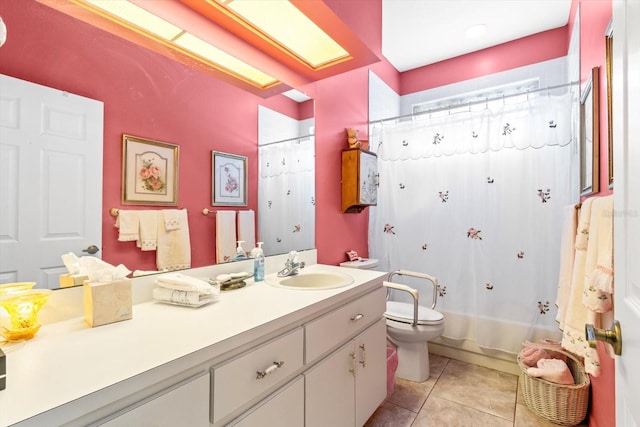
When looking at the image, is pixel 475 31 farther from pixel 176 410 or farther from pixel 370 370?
pixel 176 410

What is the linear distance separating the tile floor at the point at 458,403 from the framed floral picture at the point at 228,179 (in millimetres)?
1490

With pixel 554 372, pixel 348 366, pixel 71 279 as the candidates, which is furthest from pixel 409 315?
pixel 71 279

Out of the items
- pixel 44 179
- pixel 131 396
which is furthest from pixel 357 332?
pixel 44 179

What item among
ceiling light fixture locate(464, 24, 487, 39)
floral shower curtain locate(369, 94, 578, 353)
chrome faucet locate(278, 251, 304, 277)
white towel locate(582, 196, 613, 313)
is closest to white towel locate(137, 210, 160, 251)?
chrome faucet locate(278, 251, 304, 277)

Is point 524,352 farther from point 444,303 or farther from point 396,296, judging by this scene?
point 396,296

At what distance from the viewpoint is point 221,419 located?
804 mm

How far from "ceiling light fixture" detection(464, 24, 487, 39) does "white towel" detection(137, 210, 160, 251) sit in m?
2.76

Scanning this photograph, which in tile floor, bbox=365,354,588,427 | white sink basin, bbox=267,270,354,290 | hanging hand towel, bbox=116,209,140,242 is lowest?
tile floor, bbox=365,354,588,427

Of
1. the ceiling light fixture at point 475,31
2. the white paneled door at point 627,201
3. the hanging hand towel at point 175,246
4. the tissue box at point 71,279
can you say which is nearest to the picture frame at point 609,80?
the white paneled door at point 627,201

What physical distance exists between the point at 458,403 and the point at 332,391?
45.0 inches

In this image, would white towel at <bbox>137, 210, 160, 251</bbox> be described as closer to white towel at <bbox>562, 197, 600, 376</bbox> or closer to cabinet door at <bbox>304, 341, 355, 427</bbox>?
cabinet door at <bbox>304, 341, 355, 427</bbox>

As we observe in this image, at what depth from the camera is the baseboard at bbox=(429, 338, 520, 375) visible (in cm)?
222

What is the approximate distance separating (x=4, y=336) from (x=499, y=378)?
2.69 m

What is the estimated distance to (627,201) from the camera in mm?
604
